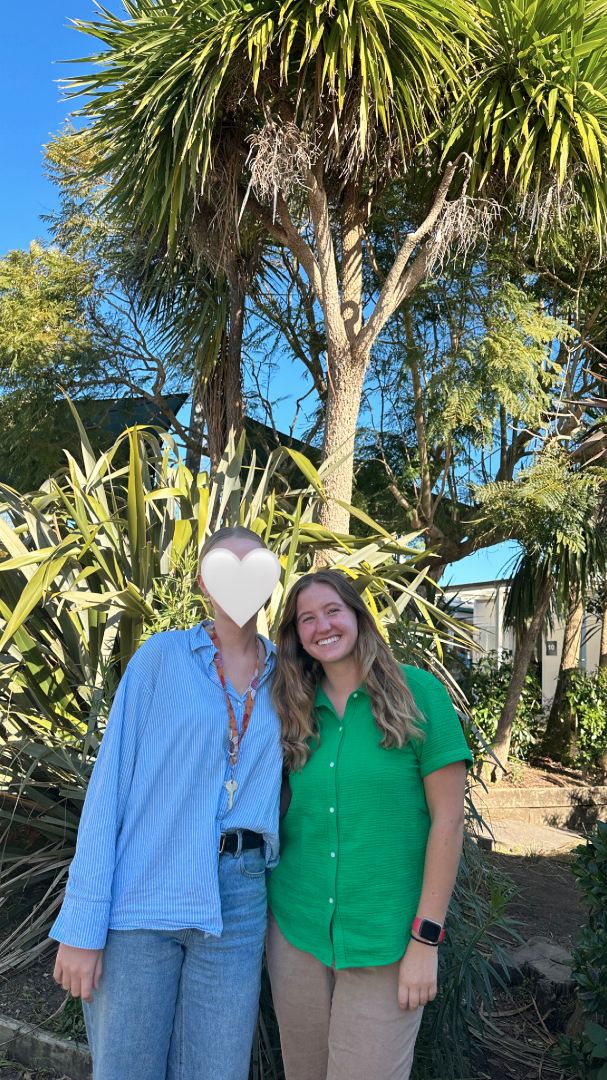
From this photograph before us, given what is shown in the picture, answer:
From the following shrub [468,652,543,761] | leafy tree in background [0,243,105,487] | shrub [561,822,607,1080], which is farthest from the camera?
shrub [468,652,543,761]

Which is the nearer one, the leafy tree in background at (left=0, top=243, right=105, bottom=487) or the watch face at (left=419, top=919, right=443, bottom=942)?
the watch face at (left=419, top=919, right=443, bottom=942)

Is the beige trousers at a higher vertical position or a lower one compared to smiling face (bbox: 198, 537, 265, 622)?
lower

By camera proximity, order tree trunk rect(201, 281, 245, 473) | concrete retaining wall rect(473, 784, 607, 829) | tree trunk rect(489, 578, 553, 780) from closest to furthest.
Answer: tree trunk rect(201, 281, 245, 473) < concrete retaining wall rect(473, 784, 607, 829) < tree trunk rect(489, 578, 553, 780)

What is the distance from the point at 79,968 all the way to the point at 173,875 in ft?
0.74

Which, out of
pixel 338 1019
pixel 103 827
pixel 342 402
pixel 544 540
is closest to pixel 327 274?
pixel 342 402

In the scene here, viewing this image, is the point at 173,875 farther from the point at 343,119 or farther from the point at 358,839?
the point at 343,119

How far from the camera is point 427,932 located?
69.2 inches

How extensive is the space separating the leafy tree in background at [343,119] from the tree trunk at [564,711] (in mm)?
4956

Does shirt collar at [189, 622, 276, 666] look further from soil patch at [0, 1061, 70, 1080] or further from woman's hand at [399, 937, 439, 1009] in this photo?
soil patch at [0, 1061, 70, 1080]

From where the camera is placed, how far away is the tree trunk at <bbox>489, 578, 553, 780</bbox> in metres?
8.04

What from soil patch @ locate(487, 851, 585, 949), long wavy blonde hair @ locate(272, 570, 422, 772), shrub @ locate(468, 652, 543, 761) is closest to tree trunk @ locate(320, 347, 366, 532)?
soil patch @ locate(487, 851, 585, 949)

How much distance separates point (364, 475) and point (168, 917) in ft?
21.6

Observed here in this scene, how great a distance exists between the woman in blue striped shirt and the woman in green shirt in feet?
0.29

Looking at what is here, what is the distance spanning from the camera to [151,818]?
68.2 inches
